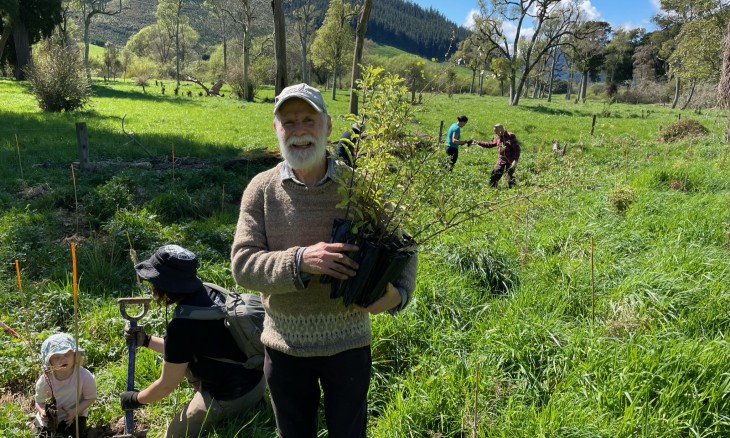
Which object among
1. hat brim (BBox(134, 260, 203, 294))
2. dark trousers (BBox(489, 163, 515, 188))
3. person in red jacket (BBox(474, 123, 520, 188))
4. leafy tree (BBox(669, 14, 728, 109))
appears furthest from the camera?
leafy tree (BBox(669, 14, 728, 109))

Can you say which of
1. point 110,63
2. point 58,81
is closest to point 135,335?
point 58,81

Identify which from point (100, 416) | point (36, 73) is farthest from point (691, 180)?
point (36, 73)

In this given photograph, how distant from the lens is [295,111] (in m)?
1.91

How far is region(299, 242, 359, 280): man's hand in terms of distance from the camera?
5.41 feet

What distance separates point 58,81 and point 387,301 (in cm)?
1995

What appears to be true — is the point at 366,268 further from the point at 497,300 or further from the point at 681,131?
the point at 681,131

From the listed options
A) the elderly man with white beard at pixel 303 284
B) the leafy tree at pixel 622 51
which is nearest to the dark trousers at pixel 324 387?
the elderly man with white beard at pixel 303 284

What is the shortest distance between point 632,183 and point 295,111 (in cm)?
798

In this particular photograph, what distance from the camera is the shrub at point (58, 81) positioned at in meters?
17.0

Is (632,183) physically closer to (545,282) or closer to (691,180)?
(691,180)

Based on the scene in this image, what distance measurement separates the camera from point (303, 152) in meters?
1.88

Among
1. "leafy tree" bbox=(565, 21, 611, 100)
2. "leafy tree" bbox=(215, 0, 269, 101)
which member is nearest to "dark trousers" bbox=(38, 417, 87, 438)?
"leafy tree" bbox=(215, 0, 269, 101)

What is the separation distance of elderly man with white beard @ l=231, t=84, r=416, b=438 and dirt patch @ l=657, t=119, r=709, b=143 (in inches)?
746

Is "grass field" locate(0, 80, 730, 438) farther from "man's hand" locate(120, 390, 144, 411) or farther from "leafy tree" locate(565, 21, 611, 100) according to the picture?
"leafy tree" locate(565, 21, 611, 100)
